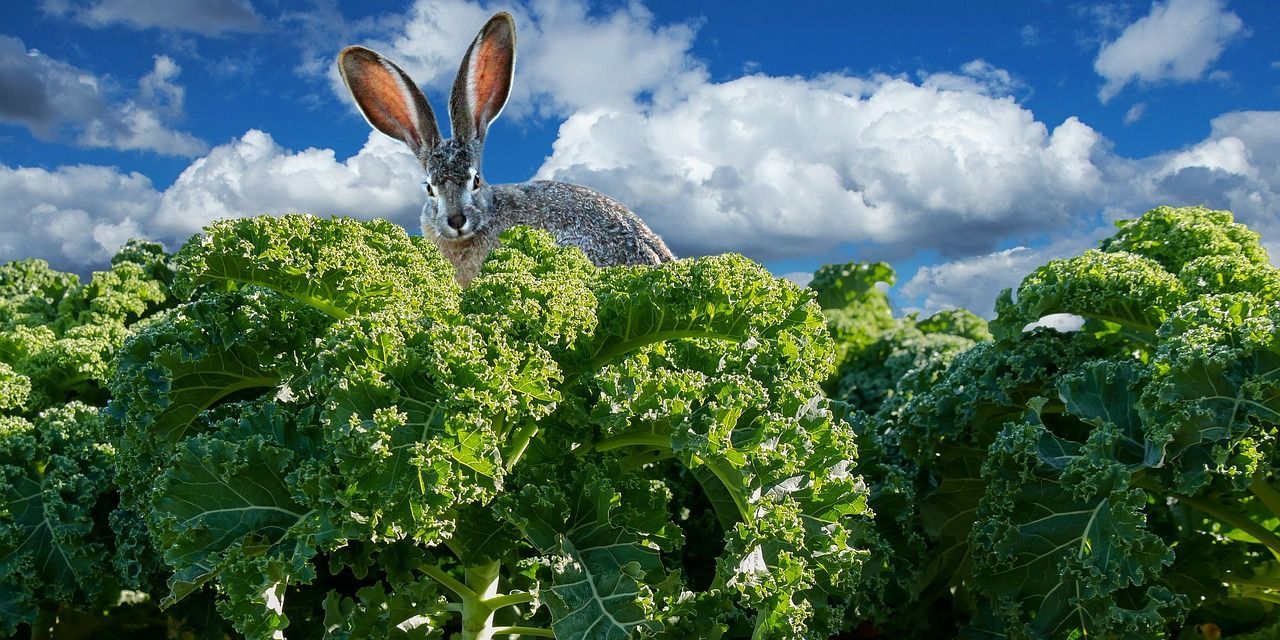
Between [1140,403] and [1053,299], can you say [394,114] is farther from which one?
[1140,403]

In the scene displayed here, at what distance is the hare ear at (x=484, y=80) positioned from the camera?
5.90 meters

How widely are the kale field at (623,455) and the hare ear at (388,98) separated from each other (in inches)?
77.9

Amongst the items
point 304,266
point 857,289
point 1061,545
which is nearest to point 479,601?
point 304,266

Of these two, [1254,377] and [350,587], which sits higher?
[1254,377]

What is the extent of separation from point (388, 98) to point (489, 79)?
645 mm

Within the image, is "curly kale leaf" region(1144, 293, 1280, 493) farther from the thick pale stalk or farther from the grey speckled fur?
the grey speckled fur

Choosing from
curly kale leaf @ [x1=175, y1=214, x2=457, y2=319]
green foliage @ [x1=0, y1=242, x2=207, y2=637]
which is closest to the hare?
green foliage @ [x1=0, y1=242, x2=207, y2=637]

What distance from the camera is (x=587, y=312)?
3379 mm

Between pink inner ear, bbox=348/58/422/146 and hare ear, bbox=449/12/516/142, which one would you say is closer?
hare ear, bbox=449/12/516/142

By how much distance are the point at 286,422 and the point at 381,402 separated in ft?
2.02

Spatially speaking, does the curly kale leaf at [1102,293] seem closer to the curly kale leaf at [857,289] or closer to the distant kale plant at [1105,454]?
the distant kale plant at [1105,454]

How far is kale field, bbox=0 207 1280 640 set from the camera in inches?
121

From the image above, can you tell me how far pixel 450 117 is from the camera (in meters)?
6.14

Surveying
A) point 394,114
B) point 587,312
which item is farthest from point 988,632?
point 394,114
